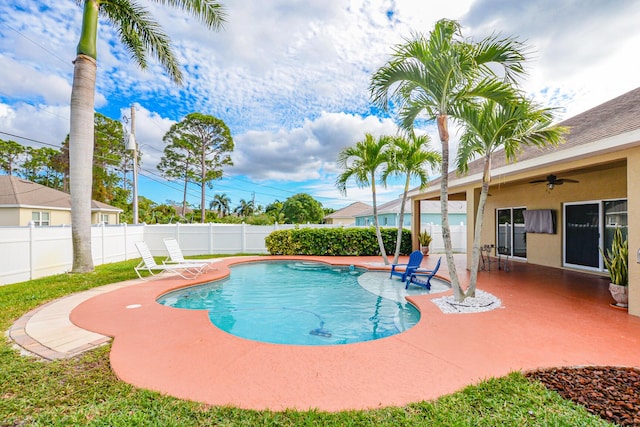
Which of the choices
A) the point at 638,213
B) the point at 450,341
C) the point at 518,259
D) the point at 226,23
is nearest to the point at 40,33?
the point at 226,23

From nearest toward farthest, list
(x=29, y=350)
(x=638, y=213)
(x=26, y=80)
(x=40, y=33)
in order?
(x=29, y=350) < (x=638, y=213) < (x=40, y=33) < (x=26, y=80)

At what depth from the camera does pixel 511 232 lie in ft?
45.0

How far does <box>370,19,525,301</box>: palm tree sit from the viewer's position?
19.8 feet

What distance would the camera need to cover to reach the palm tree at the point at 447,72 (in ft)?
19.8

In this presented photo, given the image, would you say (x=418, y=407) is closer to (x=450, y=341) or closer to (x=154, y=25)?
(x=450, y=341)

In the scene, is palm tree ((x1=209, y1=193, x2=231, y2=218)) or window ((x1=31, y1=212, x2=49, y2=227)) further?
palm tree ((x1=209, y1=193, x2=231, y2=218))

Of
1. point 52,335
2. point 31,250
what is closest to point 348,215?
point 31,250

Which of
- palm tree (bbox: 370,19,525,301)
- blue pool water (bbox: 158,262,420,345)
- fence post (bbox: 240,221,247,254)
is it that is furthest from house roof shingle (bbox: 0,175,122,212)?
palm tree (bbox: 370,19,525,301)

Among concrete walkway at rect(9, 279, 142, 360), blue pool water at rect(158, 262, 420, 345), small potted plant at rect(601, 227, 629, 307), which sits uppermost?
small potted plant at rect(601, 227, 629, 307)

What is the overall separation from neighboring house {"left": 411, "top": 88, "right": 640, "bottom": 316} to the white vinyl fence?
6.07 m

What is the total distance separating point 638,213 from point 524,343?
3510 mm

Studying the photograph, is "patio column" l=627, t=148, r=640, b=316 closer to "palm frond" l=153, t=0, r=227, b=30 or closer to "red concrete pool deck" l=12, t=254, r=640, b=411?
"red concrete pool deck" l=12, t=254, r=640, b=411

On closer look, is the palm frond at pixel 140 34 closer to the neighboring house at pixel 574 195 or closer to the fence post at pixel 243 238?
the fence post at pixel 243 238

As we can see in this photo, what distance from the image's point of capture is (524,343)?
4.47m
